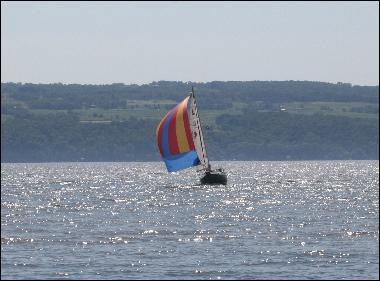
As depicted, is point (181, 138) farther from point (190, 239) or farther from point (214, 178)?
point (190, 239)

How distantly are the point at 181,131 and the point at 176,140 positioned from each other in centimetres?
78

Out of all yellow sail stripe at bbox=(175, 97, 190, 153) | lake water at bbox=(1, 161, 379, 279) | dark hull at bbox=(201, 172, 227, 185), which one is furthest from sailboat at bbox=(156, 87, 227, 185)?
lake water at bbox=(1, 161, 379, 279)

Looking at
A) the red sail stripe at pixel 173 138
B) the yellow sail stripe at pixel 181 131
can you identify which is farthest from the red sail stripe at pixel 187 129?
the red sail stripe at pixel 173 138

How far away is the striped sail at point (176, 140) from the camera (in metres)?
80.0

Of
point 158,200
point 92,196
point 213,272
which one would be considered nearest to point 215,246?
point 213,272

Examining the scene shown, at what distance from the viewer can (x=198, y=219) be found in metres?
55.0

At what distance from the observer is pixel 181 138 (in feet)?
267

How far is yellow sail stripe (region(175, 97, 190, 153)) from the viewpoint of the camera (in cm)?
8106

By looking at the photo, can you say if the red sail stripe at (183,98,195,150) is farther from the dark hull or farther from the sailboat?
the dark hull

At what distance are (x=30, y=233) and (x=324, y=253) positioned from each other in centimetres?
→ 1272

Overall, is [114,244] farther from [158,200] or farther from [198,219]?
[158,200]

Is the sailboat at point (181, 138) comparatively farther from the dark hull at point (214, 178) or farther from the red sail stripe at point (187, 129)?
the dark hull at point (214, 178)

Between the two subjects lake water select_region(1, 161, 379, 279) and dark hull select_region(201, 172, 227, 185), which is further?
dark hull select_region(201, 172, 227, 185)

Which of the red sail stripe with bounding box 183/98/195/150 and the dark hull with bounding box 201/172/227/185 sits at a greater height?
the red sail stripe with bounding box 183/98/195/150
